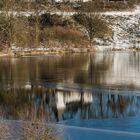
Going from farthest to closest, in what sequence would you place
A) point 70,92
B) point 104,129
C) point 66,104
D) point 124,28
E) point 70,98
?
point 124,28 → point 70,92 → point 70,98 → point 66,104 → point 104,129

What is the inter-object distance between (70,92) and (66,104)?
3.97 meters

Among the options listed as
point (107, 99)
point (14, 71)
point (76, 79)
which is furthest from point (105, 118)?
point (14, 71)

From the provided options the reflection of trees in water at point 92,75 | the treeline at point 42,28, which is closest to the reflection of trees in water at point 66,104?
the reflection of trees in water at point 92,75

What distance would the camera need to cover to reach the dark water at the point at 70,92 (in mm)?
18438

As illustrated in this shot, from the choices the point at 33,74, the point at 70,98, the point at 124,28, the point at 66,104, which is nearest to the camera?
the point at 66,104

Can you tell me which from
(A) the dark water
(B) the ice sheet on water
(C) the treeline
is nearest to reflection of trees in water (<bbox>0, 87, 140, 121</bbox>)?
(A) the dark water

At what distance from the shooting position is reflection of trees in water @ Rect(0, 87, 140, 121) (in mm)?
18047

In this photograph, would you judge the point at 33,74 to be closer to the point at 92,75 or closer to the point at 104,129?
the point at 92,75

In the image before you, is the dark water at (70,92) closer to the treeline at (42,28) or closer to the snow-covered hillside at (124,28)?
the treeline at (42,28)

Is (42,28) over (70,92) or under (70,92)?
over

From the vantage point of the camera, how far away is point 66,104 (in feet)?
68.1

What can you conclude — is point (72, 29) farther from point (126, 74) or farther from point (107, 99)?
point (107, 99)

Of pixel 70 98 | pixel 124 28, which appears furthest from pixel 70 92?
pixel 124 28

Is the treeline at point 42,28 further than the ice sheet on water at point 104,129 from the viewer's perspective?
Yes
